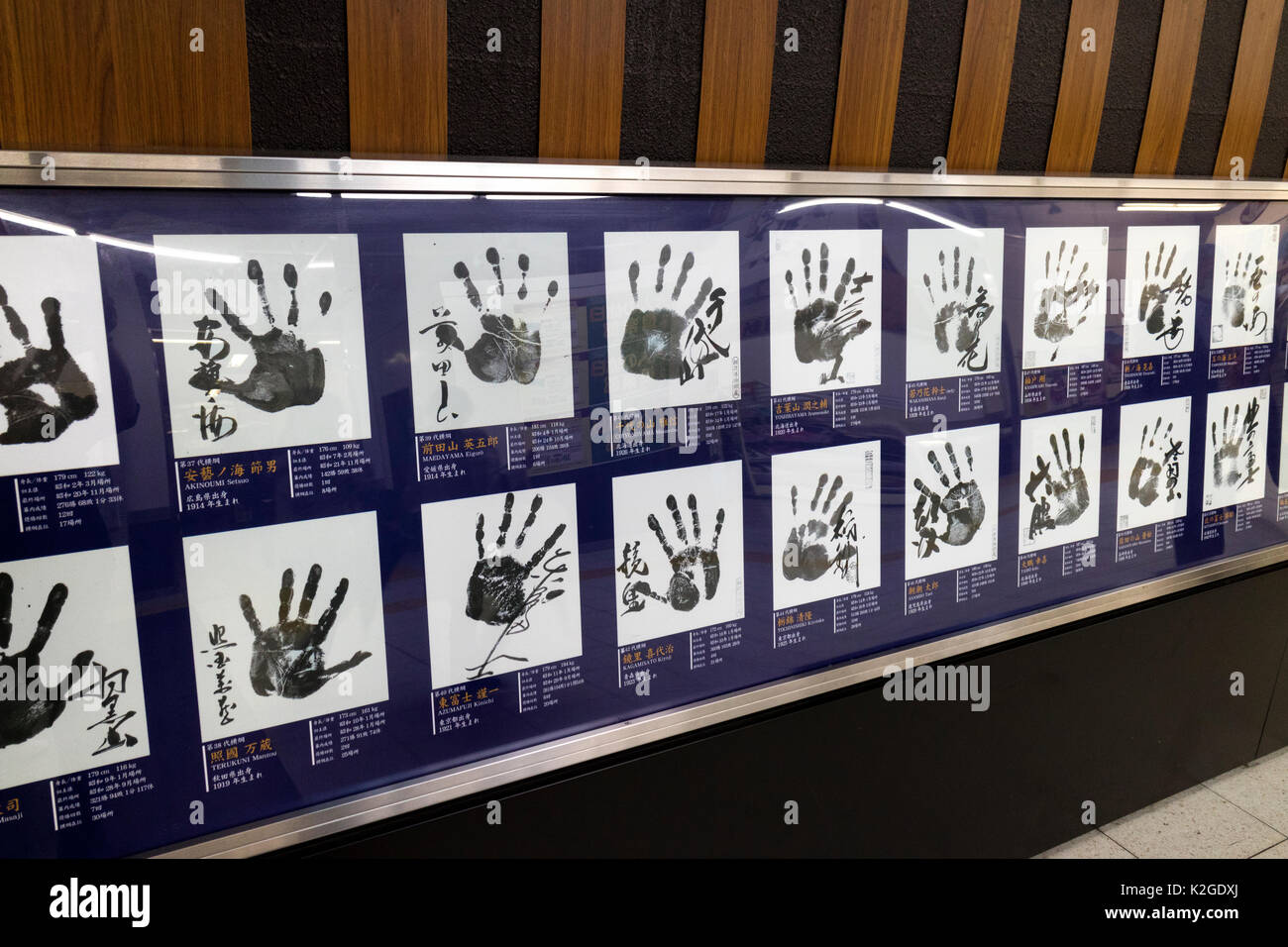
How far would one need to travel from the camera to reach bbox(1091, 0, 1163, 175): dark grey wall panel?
8.02ft

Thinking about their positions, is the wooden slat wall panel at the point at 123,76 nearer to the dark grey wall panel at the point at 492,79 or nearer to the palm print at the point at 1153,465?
the dark grey wall panel at the point at 492,79

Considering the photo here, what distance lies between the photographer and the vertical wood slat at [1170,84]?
2.52 m

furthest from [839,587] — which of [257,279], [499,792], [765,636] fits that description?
[257,279]

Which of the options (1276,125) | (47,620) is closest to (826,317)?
(47,620)

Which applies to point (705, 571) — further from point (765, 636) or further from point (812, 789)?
point (812, 789)

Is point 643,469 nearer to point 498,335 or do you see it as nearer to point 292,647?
point 498,335

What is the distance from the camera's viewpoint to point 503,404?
1.65m

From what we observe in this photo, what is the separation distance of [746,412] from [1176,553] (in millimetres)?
1683

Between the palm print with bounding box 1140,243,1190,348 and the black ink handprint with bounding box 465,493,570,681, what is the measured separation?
1.88 m

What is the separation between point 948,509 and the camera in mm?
2271

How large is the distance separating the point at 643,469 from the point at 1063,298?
133 cm

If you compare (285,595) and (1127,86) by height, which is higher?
(1127,86)

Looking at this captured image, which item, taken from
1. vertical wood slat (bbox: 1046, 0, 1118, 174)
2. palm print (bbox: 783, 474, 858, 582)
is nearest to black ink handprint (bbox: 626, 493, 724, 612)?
palm print (bbox: 783, 474, 858, 582)

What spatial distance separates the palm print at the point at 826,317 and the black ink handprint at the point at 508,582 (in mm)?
692
